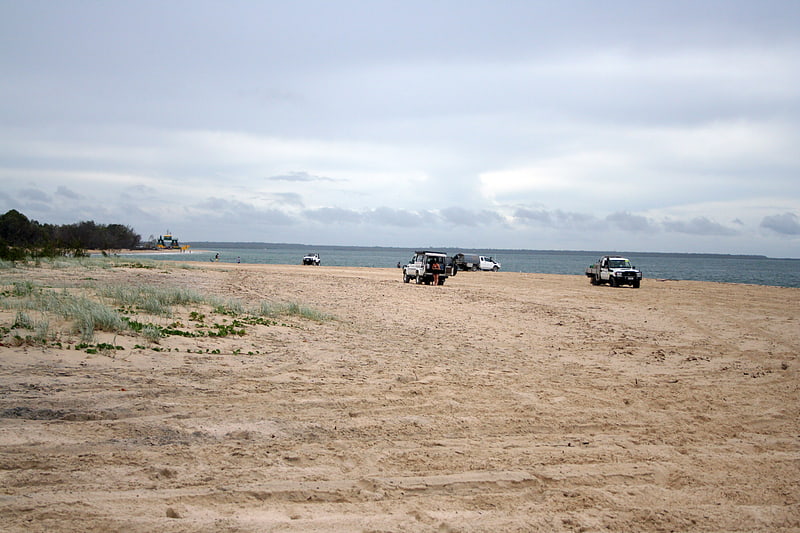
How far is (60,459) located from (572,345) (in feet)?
33.4

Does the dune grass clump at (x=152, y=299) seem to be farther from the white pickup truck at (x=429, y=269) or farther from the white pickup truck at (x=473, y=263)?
the white pickup truck at (x=473, y=263)

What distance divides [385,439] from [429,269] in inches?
1132

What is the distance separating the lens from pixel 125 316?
11070 millimetres

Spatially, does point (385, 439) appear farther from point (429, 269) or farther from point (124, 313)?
point (429, 269)

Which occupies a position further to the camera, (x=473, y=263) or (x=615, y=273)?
(x=473, y=263)

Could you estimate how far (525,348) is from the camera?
40.4 ft

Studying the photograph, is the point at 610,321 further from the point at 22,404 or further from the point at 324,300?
the point at 22,404

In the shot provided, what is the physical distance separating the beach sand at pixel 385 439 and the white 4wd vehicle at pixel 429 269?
22999 millimetres

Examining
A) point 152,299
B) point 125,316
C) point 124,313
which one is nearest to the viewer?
point 125,316

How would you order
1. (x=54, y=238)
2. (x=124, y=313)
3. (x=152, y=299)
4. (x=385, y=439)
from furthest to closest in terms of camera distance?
(x=54, y=238) < (x=152, y=299) < (x=124, y=313) < (x=385, y=439)

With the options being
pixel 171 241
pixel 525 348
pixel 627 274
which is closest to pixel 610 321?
pixel 525 348

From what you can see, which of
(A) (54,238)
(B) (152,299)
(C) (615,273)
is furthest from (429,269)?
(A) (54,238)

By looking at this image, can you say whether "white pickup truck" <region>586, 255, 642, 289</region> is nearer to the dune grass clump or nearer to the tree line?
the dune grass clump

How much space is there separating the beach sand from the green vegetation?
0.34 m
